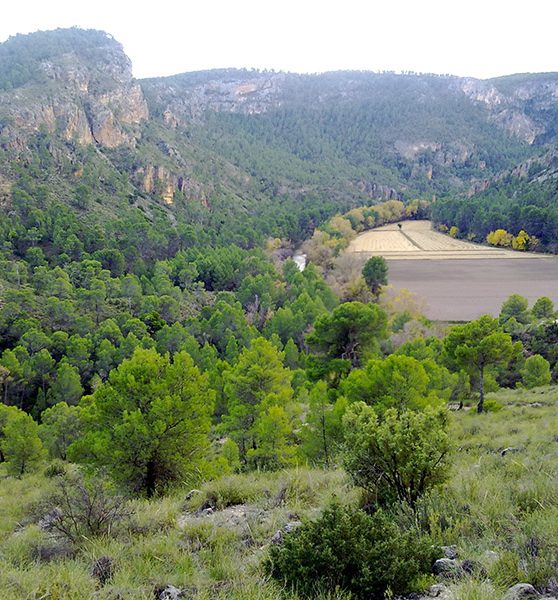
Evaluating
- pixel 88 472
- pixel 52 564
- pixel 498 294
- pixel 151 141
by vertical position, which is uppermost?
pixel 151 141

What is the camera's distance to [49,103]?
92500mm

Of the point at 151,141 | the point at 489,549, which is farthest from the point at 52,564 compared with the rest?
the point at 151,141

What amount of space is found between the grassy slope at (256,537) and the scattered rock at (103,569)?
106 millimetres

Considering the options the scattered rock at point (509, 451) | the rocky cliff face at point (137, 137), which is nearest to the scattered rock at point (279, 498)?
the scattered rock at point (509, 451)

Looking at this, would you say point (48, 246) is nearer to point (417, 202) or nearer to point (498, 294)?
point (498, 294)

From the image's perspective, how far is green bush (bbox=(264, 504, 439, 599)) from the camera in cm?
522

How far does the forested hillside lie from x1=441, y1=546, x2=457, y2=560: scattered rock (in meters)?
0.05

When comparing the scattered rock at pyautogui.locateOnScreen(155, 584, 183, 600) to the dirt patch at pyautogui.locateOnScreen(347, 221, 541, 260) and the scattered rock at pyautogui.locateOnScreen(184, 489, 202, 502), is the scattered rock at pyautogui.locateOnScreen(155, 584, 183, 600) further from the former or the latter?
the dirt patch at pyautogui.locateOnScreen(347, 221, 541, 260)

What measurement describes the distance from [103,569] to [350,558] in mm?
3170

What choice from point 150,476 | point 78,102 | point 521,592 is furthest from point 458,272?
point 78,102

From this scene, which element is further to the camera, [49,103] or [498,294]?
[49,103]

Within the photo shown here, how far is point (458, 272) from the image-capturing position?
7369 centimetres

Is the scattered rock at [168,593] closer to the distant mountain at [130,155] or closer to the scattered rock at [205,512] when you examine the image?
the scattered rock at [205,512]

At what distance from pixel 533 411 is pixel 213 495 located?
16.2 metres
